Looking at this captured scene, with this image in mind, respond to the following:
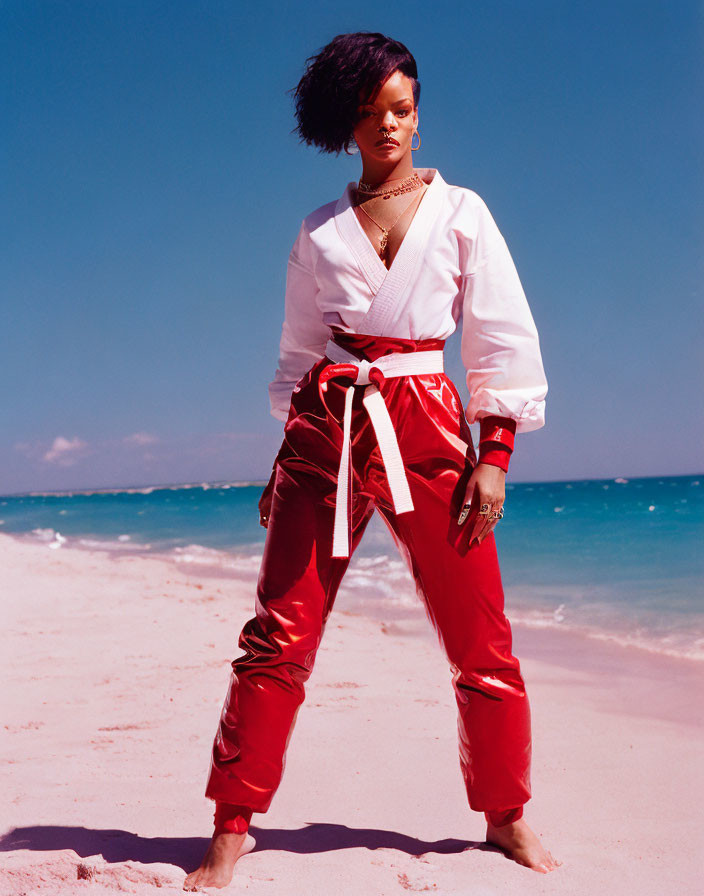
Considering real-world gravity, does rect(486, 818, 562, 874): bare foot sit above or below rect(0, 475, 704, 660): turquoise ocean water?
above

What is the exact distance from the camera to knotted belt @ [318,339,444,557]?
187 cm

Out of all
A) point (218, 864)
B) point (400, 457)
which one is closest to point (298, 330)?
point (400, 457)

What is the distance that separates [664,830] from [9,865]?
5.76 feet

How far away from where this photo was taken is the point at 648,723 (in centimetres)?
351

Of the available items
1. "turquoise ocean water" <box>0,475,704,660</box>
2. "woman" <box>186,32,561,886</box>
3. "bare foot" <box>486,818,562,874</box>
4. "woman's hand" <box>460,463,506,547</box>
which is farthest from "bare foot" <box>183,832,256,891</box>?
"turquoise ocean water" <box>0,475,704,660</box>

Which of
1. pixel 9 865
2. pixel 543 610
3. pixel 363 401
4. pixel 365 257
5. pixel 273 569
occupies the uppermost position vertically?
pixel 365 257

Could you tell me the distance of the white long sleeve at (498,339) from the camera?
1901mm

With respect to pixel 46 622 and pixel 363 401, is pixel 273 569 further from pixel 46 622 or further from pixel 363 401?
pixel 46 622

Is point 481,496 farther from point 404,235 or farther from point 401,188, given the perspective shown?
point 401,188

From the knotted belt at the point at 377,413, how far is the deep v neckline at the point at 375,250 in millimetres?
177

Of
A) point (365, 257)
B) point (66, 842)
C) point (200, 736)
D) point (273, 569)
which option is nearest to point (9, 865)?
point (66, 842)

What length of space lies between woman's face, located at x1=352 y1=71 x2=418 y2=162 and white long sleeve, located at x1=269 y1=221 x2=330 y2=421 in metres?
0.27

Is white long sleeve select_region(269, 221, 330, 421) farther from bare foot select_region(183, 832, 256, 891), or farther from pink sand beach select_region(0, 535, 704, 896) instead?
pink sand beach select_region(0, 535, 704, 896)

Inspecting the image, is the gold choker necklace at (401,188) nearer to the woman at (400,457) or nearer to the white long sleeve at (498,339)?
the woman at (400,457)
